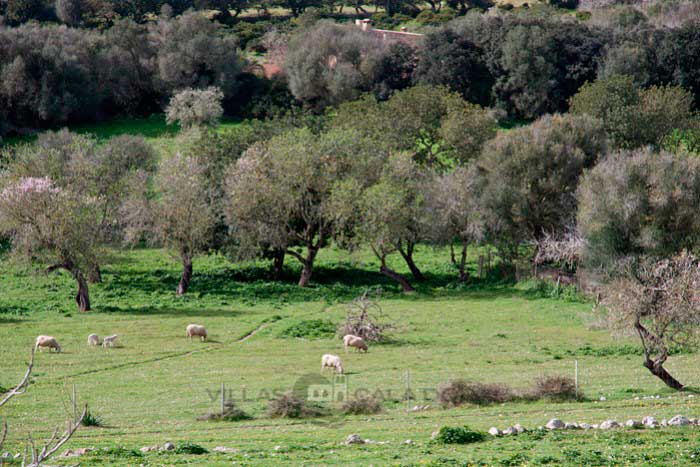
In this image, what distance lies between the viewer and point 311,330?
4725cm

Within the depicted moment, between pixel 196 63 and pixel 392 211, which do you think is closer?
pixel 392 211

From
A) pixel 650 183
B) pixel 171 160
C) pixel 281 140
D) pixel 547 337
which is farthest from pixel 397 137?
pixel 547 337

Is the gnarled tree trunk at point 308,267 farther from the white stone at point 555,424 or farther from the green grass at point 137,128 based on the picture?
the white stone at point 555,424

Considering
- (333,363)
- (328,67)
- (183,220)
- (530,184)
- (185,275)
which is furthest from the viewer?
(328,67)

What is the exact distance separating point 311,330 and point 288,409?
17.3 meters

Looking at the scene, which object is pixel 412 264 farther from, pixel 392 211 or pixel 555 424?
pixel 555 424

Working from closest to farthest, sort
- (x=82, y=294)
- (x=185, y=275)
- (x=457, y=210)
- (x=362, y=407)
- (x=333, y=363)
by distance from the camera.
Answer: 1. (x=362, y=407)
2. (x=333, y=363)
3. (x=82, y=294)
4. (x=185, y=275)
5. (x=457, y=210)

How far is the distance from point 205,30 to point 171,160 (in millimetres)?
47090

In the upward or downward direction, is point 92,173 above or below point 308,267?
above

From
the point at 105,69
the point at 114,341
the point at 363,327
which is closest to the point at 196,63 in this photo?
the point at 105,69

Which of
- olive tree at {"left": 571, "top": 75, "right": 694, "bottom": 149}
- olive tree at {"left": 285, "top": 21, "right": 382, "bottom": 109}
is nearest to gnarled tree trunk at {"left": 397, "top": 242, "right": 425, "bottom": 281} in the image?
olive tree at {"left": 571, "top": 75, "right": 694, "bottom": 149}

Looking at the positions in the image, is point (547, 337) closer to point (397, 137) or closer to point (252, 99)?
point (397, 137)

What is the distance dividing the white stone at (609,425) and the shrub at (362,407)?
25.1 feet

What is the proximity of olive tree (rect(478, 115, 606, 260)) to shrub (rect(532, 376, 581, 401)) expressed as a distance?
1130 inches
